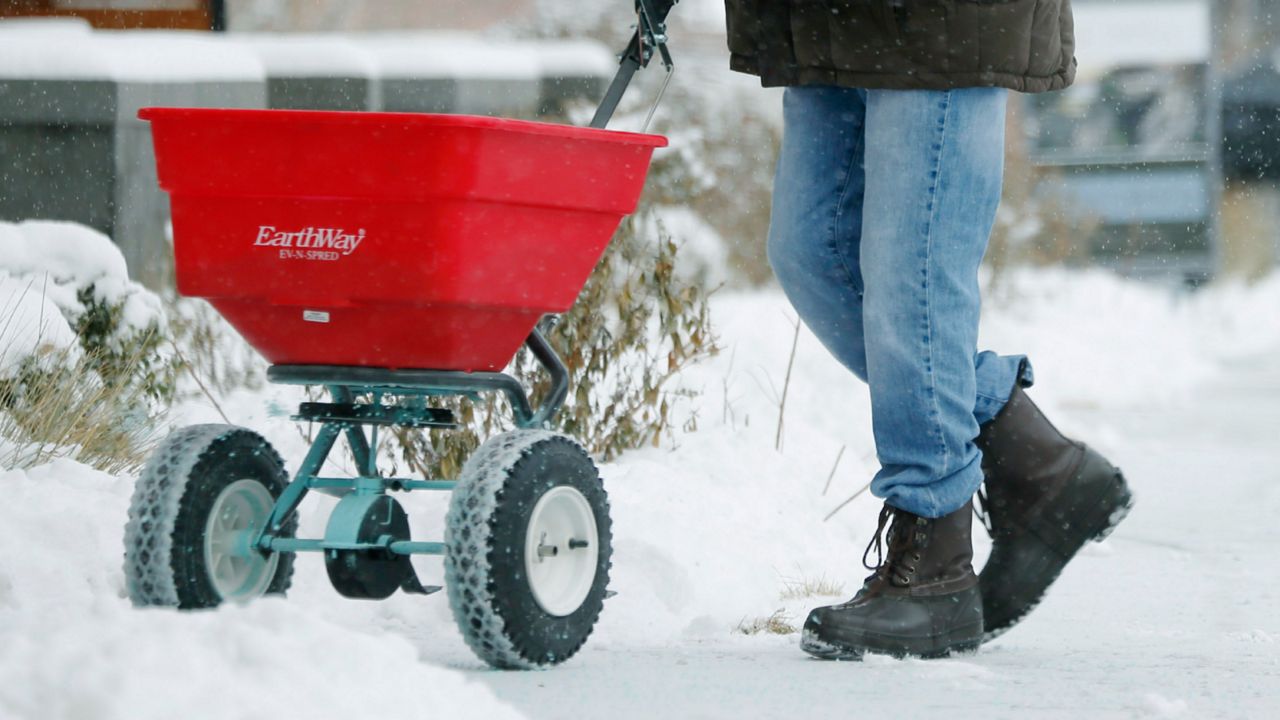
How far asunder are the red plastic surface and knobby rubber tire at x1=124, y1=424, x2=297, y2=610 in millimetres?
206

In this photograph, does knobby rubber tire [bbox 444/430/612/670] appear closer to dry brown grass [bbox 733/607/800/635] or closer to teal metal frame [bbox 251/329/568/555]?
teal metal frame [bbox 251/329/568/555]

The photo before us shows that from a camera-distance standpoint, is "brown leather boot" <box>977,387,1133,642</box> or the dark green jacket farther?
"brown leather boot" <box>977,387,1133,642</box>

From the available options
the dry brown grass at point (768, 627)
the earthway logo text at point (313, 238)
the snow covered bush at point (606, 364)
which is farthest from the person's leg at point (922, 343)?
the snow covered bush at point (606, 364)

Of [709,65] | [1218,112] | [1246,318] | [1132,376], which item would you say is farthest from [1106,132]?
[1132,376]

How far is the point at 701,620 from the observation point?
3.11 metres

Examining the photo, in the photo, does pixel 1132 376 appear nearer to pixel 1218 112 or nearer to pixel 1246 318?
pixel 1246 318

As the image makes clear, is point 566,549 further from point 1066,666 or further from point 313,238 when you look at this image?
point 1066,666

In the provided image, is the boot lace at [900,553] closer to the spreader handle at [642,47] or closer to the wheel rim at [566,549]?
the wheel rim at [566,549]

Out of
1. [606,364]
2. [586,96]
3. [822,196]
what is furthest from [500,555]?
[586,96]

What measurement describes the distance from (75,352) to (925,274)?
7.73ft

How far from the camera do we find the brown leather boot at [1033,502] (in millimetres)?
3041

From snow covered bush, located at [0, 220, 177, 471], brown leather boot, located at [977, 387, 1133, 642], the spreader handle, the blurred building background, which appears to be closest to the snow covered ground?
brown leather boot, located at [977, 387, 1133, 642]

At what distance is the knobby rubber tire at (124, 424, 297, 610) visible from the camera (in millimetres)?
2668

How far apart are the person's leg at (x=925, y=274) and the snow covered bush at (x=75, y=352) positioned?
6.19 ft
